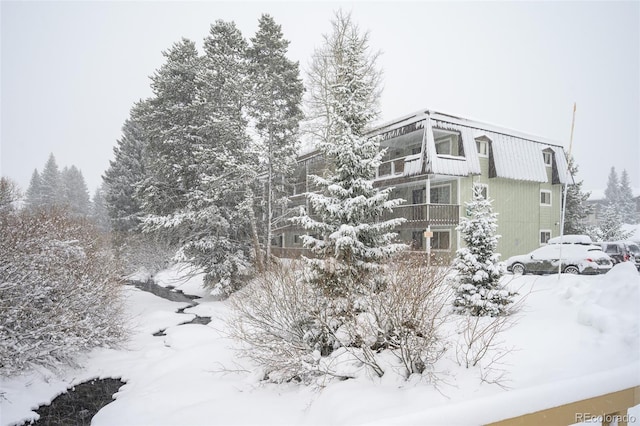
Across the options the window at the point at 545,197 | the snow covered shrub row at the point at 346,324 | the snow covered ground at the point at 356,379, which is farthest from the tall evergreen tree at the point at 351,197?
the window at the point at 545,197

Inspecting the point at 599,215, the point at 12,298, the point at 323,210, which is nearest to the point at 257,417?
the point at 323,210

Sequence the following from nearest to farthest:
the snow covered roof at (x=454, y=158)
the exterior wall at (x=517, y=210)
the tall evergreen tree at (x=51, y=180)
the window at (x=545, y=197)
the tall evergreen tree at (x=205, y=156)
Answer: the tall evergreen tree at (x=205, y=156)
the snow covered roof at (x=454, y=158)
the exterior wall at (x=517, y=210)
the window at (x=545, y=197)
the tall evergreen tree at (x=51, y=180)

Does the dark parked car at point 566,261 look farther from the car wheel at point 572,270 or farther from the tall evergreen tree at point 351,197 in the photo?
the tall evergreen tree at point 351,197

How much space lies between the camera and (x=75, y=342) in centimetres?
803

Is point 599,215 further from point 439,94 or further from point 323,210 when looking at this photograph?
point 439,94

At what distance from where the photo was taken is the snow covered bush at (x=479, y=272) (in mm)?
7207

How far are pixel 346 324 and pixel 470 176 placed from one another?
44.9ft

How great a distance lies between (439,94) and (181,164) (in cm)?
1382

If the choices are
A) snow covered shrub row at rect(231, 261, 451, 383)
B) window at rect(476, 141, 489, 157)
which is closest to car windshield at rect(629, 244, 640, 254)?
snow covered shrub row at rect(231, 261, 451, 383)

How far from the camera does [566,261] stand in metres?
11.1

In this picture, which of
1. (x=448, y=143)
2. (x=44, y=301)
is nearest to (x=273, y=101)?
(x=448, y=143)

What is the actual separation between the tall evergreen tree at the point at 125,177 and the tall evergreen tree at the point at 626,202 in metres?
25.6

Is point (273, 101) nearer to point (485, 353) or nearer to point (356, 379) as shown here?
point (356, 379)

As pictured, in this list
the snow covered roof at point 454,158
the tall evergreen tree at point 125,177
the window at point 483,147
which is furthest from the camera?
the tall evergreen tree at point 125,177
